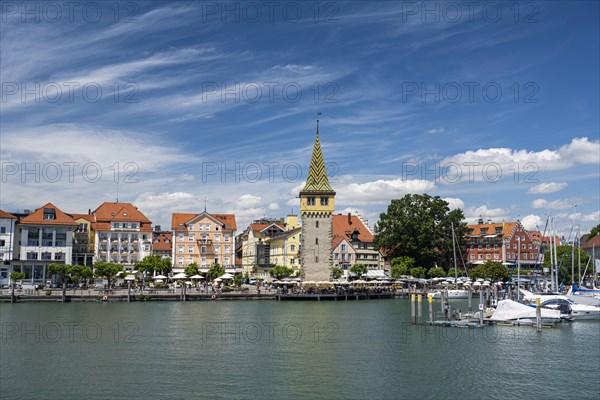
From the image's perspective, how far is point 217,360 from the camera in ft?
121

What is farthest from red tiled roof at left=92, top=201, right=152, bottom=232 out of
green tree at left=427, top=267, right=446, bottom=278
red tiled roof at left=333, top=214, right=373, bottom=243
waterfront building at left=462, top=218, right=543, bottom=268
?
waterfront building at left=462, top=218, right=543, bottom=268

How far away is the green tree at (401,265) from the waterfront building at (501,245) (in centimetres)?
2895

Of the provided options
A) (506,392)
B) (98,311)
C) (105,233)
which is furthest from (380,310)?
(105,233)

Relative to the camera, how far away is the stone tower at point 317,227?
92188 mm

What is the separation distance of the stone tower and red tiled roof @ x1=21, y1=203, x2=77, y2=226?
122 feet

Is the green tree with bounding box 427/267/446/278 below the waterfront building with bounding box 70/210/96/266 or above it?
below

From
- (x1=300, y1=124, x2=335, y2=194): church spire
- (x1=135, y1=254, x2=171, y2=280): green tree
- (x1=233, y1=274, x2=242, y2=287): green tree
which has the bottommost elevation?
(x1=233, y1=274, x2=242, y2=287): green tree

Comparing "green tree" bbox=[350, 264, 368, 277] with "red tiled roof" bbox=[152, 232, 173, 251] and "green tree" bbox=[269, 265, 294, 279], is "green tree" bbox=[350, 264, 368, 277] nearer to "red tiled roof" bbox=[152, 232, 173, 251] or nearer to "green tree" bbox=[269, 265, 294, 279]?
"green tree" bbox=[269, 265, 294, 279]

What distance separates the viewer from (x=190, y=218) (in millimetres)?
113875

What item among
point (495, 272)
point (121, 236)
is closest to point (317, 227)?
point (495, 272)

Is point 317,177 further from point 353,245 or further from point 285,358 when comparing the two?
point 285,358

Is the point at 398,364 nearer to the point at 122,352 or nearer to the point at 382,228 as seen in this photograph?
the point at 122,352

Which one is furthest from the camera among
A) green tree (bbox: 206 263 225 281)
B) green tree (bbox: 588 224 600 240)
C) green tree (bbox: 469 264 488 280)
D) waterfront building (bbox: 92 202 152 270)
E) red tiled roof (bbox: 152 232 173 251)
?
green tree (bbox: 588 224 600 240)

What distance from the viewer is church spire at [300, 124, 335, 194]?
94.8 metres
